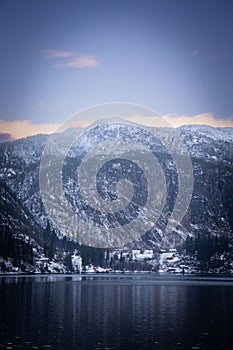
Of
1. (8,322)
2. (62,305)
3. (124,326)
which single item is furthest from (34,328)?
(62,305)

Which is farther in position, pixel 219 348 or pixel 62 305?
pixel 62 305

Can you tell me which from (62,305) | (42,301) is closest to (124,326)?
(62,305)

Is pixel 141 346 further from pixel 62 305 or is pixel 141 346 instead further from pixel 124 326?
pixel 62 305

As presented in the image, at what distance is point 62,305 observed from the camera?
130 metres

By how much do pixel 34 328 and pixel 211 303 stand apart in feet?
208

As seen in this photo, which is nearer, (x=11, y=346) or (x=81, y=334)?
(x=11, y=346)

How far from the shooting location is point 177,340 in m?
79.9

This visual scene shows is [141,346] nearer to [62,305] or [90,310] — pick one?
[90,310]

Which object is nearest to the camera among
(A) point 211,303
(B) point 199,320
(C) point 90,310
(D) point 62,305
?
(B) point 199,320

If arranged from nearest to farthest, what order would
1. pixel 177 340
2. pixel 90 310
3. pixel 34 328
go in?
1. pixel 177 340
2. pixel 34 328
3. pixel 90 310

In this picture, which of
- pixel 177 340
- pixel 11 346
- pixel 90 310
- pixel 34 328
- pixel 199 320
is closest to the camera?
pixel 11 346

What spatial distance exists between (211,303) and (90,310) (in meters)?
35.8

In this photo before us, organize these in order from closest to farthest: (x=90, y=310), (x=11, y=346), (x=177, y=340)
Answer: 1. (x=11, y=346)
2. (x=177, y=340)
3. (x=90, y=310)

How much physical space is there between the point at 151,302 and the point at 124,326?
50.2m
